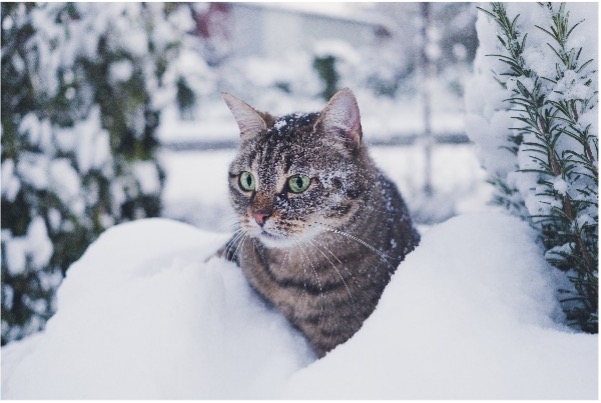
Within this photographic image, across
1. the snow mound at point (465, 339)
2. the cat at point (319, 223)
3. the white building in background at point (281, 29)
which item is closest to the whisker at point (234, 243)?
the cat at point (319, 223)

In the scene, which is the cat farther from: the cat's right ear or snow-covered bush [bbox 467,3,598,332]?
snow-covered bush [bbox 467,3,598,332]

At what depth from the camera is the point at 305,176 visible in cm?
126

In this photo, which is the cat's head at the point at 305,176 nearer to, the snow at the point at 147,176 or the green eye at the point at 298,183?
the green eye at the point at 298,183

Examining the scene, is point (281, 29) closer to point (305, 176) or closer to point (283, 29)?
point (283, 29)

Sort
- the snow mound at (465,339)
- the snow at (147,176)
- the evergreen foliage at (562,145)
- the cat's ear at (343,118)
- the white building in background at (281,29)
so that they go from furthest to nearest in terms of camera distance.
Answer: the white building in background at (281,29), the snow at (147,176), the cat's ear at (343,118), the evergreen foliage at (562,145), the snow mound at (465,339)

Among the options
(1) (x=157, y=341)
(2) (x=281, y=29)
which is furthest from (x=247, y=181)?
(2) (x=281, y=29)

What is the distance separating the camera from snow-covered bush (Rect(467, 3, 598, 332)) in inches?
33.6

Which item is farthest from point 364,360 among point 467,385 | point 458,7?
point 458,7

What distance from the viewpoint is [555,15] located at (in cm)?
86

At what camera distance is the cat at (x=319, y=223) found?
125 cm

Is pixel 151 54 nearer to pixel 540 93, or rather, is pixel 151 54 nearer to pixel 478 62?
pixel 478 62

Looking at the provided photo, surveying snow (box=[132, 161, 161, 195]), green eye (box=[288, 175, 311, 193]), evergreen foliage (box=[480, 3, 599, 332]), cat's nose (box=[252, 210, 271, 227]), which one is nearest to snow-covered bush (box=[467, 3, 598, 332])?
evergreen foliage (box=[480, 3, 599, 332])

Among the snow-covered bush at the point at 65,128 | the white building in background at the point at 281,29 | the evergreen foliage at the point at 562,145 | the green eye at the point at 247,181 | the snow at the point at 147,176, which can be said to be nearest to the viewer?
the evergreen foliage at the point at 562,145

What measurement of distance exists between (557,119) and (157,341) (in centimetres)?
88
